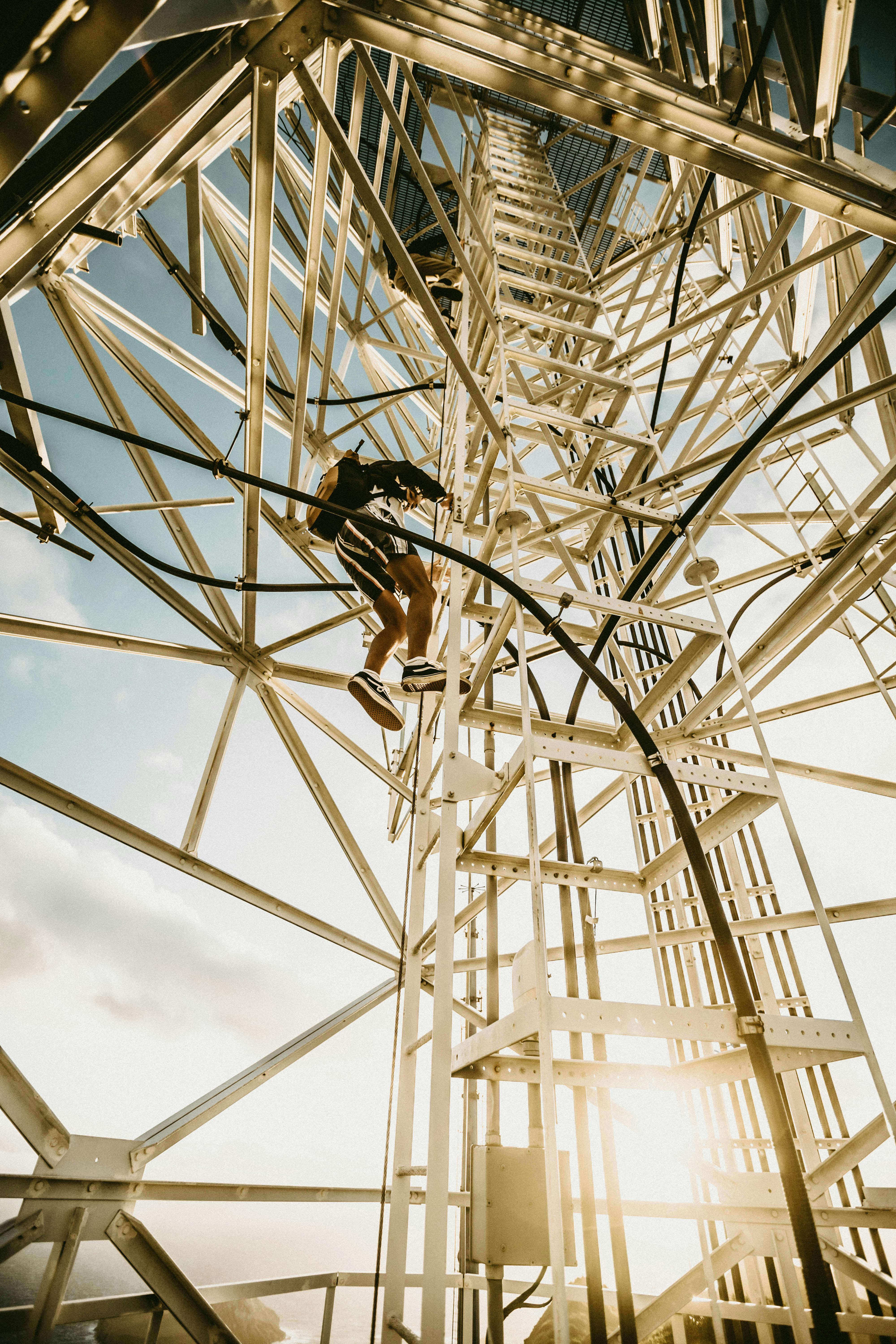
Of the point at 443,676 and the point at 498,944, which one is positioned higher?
the point at 443,676

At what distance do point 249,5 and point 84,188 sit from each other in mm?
1022

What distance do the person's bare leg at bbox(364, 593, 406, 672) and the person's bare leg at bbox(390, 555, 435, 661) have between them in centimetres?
5

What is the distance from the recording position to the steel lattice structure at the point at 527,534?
2.79 metres

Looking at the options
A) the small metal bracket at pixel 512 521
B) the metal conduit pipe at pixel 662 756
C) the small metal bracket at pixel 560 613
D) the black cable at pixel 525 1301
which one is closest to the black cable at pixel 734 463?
the metal conduit pipe at pixel 662 756

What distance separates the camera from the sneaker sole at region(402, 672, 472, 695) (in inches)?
180

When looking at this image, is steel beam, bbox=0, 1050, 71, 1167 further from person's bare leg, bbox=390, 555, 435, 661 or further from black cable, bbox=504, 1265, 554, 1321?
person's bare leg, bbox=390, 555, 435, 661

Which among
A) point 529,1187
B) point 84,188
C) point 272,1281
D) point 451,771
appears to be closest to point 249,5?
point 84,188

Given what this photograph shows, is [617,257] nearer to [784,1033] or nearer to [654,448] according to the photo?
[654,448]

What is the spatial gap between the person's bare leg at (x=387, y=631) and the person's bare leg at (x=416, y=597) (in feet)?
0.16

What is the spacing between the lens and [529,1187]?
300 cm

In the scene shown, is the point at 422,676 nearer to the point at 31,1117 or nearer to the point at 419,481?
the point at 419,481

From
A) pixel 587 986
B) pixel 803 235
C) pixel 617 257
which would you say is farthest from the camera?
pixel 617 257

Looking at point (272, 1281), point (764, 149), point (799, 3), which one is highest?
point (799, 3)

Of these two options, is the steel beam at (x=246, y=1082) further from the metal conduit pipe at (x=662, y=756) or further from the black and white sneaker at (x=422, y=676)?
the metal conduit pipe at (x=662, y=756)
